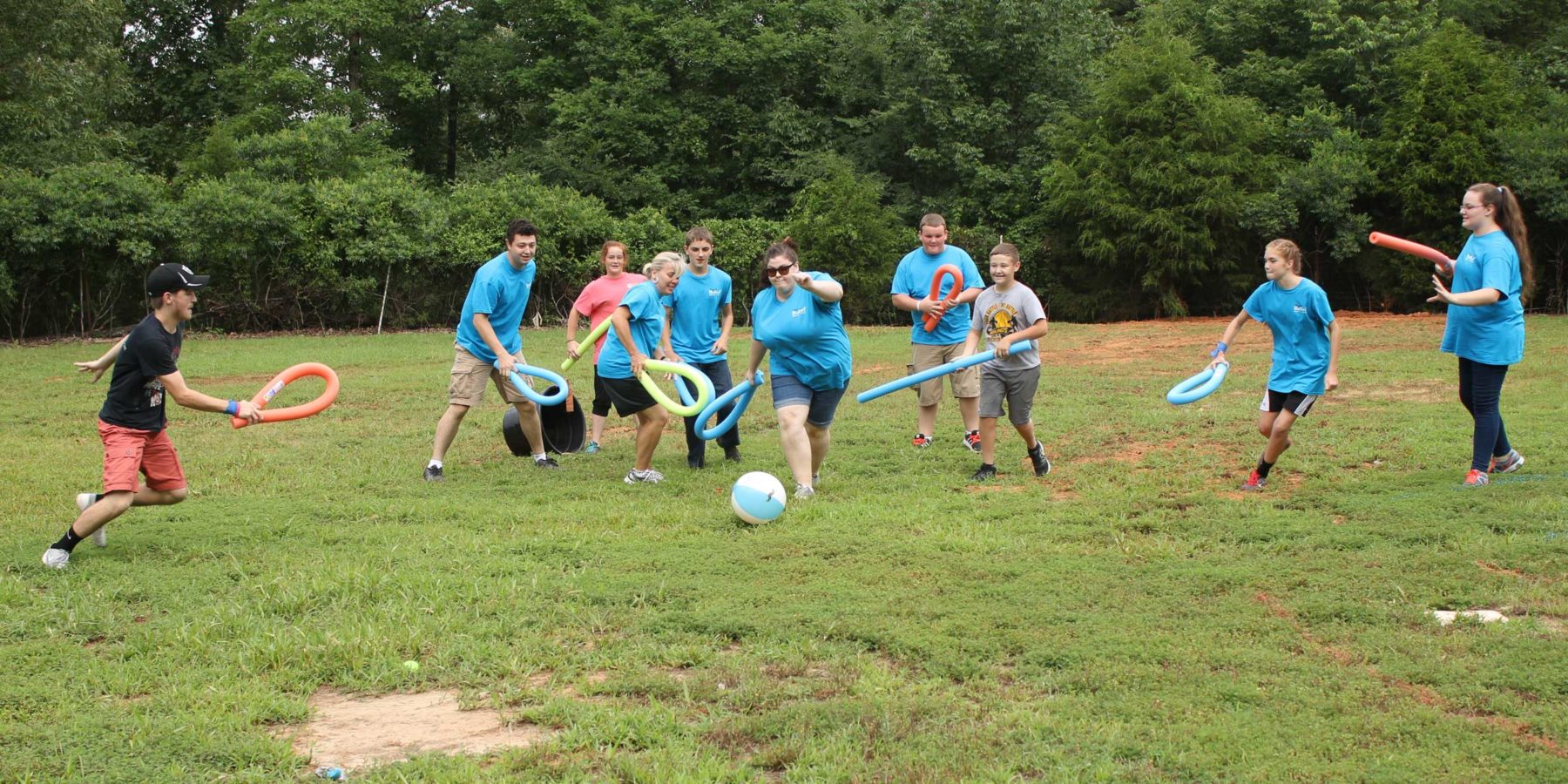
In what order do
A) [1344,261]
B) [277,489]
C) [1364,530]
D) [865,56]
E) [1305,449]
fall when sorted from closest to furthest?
[1364,530]
[277,489]
[1305,449]
[1344,261]
[865,56]

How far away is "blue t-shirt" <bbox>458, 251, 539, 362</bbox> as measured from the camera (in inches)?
Result: 371

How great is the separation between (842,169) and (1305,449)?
845 inches

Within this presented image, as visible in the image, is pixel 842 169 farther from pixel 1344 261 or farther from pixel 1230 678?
pixel 1230 678

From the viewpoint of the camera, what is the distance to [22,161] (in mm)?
26828

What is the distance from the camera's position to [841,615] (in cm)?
571

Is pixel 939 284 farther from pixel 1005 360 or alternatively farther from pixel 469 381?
pixel 469 381

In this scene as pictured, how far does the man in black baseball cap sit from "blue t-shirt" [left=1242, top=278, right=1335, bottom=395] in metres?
6.36

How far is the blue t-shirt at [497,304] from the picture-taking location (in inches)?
371

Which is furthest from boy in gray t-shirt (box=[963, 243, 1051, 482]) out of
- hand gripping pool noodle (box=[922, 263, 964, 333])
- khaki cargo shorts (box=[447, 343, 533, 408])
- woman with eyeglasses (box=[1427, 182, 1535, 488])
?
khaki cargo shorts (box=[447, 343, 533, 408])

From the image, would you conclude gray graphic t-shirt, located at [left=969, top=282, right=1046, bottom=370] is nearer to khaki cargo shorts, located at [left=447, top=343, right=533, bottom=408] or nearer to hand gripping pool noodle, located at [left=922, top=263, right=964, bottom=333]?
hand gripping pool noodle, located at [left=922, top=263, right=964, bottom=333]

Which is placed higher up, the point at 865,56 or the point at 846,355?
the point at 865,56

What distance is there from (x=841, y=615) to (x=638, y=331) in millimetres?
4269

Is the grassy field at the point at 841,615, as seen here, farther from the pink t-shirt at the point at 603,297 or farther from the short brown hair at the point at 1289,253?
the short brown hair at the point at 1289,253

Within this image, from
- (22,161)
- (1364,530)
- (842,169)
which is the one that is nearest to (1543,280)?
(842,169)
